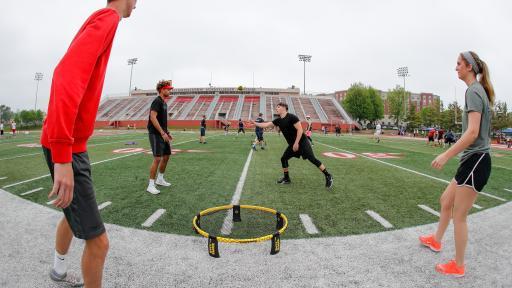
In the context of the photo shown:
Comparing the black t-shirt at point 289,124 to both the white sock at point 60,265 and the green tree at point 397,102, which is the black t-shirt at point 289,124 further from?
the green tree at point 397,102

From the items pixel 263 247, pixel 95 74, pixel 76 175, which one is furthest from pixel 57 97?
pixel 263 247

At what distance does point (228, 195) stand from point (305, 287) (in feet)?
12.3

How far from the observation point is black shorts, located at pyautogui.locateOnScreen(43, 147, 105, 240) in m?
2.00

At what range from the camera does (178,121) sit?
7269 cm

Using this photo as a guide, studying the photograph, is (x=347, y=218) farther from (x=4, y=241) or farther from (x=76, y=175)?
(x=4, y=241)

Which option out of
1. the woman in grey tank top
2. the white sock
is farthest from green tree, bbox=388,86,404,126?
the white sock

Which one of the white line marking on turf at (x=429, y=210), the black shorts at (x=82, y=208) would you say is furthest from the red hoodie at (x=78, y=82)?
the white line marking on turf at (x=429, y=210)

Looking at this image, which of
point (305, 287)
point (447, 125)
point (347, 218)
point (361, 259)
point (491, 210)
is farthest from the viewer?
point (447, 125)

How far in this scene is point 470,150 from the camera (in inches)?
122

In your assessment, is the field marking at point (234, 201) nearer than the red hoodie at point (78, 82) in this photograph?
No

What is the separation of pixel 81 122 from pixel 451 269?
3.65m

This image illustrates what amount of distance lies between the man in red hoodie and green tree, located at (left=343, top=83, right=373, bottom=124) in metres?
89.7

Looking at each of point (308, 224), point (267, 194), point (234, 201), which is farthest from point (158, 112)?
point (308, 224)

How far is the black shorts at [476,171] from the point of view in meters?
3.03
